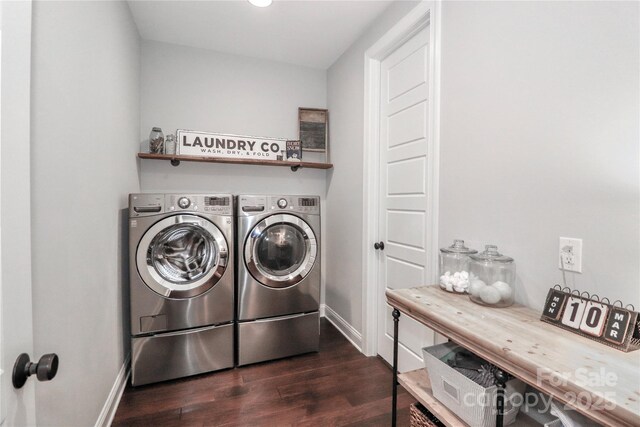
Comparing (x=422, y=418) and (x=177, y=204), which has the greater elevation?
(x=177, y=204)

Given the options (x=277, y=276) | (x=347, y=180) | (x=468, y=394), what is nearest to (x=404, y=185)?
(x=347, y=180)

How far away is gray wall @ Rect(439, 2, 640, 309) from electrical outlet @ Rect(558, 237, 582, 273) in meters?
0.02

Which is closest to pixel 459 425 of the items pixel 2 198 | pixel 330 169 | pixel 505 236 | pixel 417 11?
pixel 505 236

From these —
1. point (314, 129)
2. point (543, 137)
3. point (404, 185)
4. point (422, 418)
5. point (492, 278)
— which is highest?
point (314, 129)

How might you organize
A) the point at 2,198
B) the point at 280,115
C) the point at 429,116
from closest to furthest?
the point at 2,198, the point at 429,116, the point at 280,115

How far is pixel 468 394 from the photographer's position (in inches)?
41.8

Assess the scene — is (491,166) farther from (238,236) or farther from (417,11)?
(238,236)

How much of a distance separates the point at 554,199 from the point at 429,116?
0.86 m

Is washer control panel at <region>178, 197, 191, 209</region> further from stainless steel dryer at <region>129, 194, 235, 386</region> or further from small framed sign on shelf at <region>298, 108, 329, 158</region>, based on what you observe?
small framed sign on shelf at <region>298, 108, 329, 158</region>

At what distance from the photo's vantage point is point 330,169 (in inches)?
118

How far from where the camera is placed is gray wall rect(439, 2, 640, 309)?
93 cm

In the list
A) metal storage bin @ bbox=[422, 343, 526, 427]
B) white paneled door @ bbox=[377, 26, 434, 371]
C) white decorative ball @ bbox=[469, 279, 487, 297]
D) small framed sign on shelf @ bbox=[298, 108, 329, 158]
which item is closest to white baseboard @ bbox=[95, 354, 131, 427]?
metal storage bin @ bbox=[422, 343, 526, 427]

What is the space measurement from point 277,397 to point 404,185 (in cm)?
163

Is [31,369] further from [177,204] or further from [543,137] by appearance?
[543,137]
